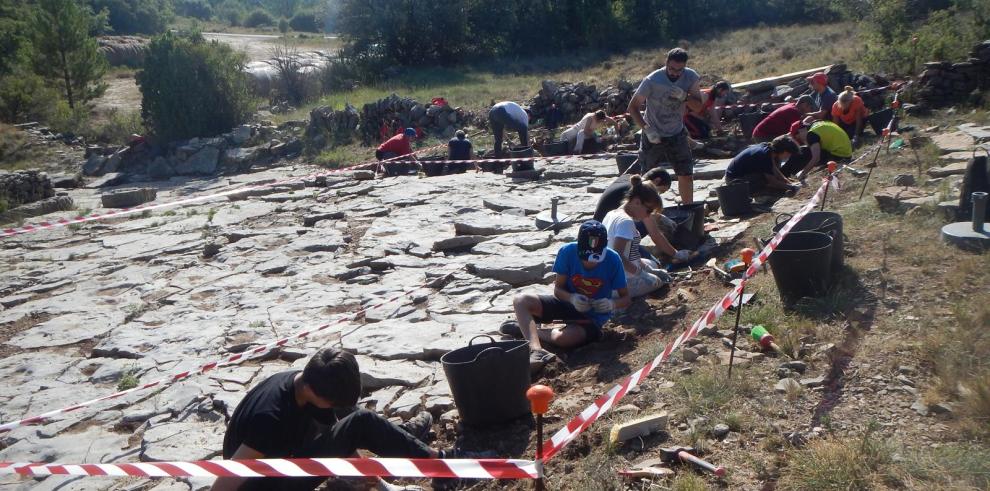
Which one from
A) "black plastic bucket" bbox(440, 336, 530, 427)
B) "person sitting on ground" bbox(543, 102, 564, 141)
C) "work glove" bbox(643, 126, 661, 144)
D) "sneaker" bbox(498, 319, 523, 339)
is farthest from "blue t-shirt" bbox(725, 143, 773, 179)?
"person sitting on ground" bbox(543, 102, 564, 141)

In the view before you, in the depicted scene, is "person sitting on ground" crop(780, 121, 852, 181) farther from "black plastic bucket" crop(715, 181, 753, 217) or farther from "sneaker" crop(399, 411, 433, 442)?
"sneaker" crop(399, 411, 433, 442)

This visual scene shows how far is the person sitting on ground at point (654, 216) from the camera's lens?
643cm

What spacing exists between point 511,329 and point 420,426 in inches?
59.4

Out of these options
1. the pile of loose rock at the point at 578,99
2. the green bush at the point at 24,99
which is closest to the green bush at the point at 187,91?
the green bush at the point at 24,99

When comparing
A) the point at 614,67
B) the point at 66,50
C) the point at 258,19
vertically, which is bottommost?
the point at 614,67

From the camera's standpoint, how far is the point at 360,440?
3717 millimetres

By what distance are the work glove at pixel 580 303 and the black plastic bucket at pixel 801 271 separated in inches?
49.2

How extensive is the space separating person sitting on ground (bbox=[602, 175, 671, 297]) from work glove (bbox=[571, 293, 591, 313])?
74 centimetres

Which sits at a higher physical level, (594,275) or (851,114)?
(851,114)

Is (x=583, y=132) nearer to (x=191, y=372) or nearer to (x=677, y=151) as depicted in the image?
(x=677, y=151)

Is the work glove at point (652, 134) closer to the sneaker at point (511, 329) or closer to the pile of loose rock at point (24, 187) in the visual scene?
the sneaker at point (511, 329)

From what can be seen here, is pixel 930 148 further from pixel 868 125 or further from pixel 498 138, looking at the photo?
pixel 498 138

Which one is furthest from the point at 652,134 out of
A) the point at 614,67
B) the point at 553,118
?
the point at 614,67

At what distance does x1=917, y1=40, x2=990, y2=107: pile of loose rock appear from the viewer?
489 inches
